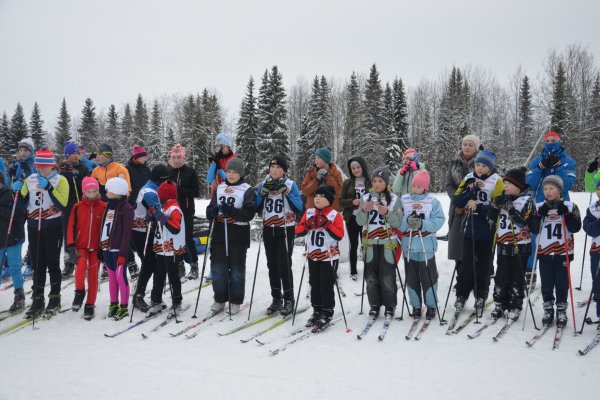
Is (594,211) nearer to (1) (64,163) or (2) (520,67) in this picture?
(1) (64,163)

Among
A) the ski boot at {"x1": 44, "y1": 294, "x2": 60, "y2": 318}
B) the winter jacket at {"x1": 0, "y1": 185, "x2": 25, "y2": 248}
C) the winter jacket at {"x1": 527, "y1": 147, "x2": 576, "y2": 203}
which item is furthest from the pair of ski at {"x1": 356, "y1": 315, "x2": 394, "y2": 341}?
the winter jacket at {"x1": 0, "y1": 185, "x2": 25, "y2": 248}

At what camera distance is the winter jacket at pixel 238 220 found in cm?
515

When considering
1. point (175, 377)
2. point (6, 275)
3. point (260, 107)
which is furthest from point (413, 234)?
point (260, 107)

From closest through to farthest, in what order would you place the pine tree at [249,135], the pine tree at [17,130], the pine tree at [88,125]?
the pine tree at [249,135] → the pine tree at [17,130] → the pine tree at [88,125]

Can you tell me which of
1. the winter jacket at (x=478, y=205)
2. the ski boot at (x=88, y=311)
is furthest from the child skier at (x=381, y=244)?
the ski boot at (x=88, y=311)

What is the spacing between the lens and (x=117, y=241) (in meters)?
5.29

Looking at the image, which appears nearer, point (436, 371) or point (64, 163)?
point (436, 371)

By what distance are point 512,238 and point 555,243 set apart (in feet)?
1.40

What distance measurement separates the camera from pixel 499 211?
4.89 m

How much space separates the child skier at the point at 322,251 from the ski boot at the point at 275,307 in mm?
599

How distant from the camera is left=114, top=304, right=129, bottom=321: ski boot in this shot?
17.2 ft

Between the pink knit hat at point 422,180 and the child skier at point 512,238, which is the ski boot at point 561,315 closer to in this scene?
the child skier at point 512,238

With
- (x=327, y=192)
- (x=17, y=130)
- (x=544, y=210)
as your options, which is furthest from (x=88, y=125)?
(x=544, y=210)

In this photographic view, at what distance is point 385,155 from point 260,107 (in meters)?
11.0
